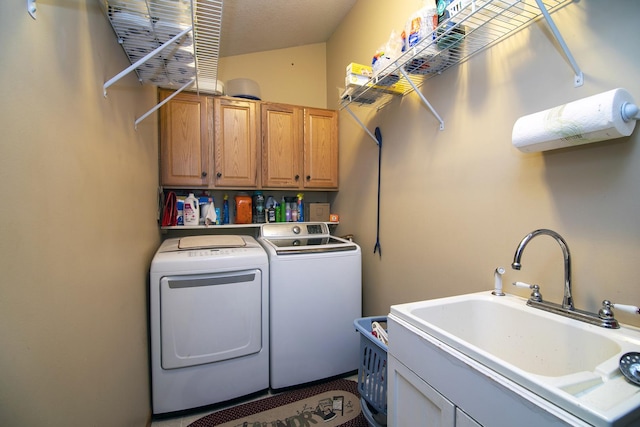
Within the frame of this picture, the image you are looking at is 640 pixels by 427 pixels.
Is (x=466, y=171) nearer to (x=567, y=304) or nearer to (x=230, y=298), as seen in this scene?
(x=567, y=304)

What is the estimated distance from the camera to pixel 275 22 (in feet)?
7.57

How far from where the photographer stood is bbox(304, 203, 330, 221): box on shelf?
282cm

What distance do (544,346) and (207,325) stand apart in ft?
5.52

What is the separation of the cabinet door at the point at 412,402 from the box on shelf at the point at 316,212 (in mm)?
1876

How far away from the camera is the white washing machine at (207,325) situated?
1640 mm

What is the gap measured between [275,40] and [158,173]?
166cm

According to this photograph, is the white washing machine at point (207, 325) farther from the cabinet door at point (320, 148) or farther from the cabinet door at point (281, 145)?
the cabinet door at point (320, 148)

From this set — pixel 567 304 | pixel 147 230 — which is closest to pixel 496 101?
pixel 567 304

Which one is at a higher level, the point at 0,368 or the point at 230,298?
the point at 0,368

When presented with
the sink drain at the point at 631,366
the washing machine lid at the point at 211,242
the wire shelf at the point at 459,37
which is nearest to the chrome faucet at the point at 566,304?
the sink drain at the point at 631,366

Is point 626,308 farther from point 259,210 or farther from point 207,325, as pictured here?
point 259,210

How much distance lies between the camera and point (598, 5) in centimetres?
88

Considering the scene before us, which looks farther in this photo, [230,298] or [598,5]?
[230,298]

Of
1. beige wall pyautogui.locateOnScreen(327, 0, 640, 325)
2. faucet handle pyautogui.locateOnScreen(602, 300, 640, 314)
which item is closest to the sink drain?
faucet handle pyautogui.locateOnScreen(602, 300, 640, 314)
